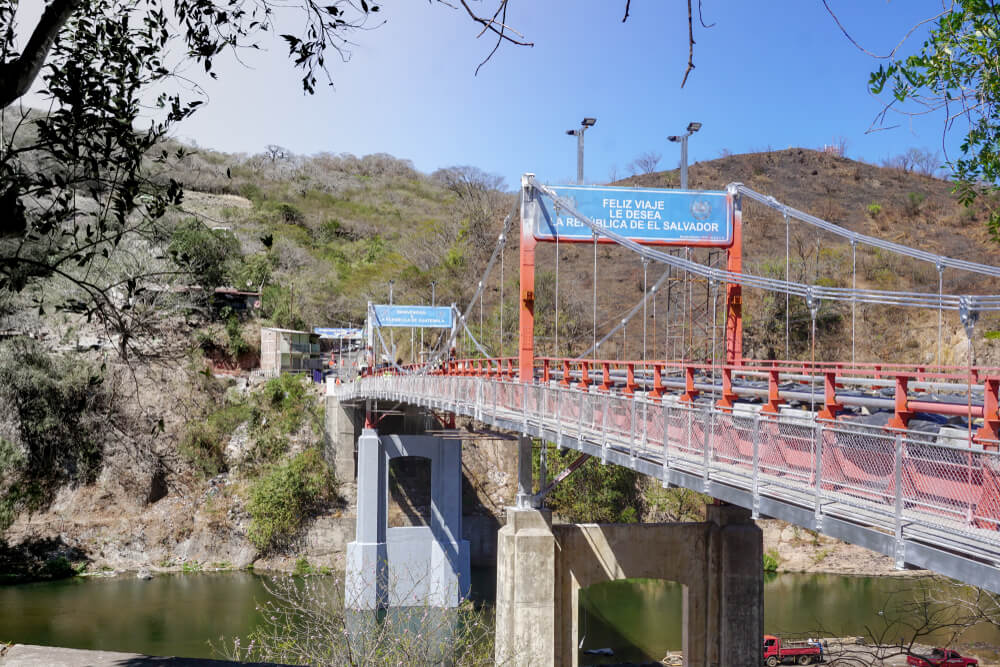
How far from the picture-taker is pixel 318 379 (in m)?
39.4

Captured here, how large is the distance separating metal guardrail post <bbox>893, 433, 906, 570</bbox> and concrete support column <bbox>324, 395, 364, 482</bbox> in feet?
91.8

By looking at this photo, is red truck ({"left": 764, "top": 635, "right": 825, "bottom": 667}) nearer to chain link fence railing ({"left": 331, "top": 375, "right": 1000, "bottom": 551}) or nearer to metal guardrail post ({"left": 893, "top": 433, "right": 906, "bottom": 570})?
chain link fence railing ({"left": 331, "top": 375, "right": 1000, "bottom": 551})

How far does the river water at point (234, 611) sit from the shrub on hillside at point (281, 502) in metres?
1.61

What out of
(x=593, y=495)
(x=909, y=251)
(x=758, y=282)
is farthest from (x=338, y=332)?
(x=909, y=251)

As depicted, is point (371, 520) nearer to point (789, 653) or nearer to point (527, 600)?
point (527, 600)

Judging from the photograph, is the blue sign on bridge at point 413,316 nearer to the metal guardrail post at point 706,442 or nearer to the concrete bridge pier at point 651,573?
the concrete bridge pier at point 651,573

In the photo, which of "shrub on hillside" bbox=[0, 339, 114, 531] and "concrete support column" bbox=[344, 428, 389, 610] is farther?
"shrub on hillside" bbox=[0, 339, 114, 531]

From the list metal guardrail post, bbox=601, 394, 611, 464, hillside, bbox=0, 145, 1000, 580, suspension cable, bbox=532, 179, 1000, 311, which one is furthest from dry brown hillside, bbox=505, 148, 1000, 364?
metal guardrail post, bbox=601, 394, 611, 464

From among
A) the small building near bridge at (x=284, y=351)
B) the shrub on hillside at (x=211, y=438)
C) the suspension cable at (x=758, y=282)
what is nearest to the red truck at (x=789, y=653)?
the suspension cable at (x=758, y=282)

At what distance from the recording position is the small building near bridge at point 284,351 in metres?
39.2

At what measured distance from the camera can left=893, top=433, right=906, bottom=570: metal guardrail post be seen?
5.44m

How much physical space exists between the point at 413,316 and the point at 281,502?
828 cm

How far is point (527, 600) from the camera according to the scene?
1489 centimetres

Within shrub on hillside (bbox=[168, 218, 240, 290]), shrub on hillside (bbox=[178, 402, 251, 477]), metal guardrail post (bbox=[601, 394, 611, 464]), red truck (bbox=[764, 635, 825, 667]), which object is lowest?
red truck (bbox=[764, 635, 825, 667])
